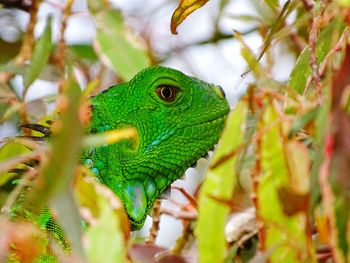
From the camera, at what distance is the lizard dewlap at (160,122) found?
2.78 m

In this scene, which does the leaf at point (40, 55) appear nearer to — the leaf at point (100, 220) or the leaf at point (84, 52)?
the leaf at point (100, 220)

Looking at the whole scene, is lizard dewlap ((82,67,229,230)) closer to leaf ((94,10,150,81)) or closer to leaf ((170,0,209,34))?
leaf ((94,10,150,81))

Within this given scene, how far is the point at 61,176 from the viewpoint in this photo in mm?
1295

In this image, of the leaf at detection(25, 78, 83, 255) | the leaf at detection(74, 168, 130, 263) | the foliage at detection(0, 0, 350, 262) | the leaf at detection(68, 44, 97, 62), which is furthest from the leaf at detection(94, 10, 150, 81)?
the leaf at detection(25, 78, 83, 255)

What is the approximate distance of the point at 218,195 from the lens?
1576 millimetres

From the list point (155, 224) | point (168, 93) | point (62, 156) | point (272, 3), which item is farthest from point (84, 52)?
point (62, 156)

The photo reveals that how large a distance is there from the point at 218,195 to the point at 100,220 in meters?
0.21

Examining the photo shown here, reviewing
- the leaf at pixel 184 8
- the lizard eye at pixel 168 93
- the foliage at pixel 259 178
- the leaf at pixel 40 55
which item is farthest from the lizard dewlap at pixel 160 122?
the leaf at pixel 184 8

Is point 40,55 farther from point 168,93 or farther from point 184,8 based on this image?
point 184,8

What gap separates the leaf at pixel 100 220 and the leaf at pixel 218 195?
0.14 metres

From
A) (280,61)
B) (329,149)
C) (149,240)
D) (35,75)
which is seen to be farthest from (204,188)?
(280,61)

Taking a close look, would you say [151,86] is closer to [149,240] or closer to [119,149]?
[119,149]

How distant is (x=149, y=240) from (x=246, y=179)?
2.16 feet

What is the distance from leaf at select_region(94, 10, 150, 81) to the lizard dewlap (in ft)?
0.20
